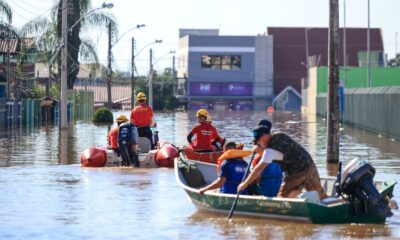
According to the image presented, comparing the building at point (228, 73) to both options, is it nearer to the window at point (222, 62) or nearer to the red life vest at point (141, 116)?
the window at point (222, 62)

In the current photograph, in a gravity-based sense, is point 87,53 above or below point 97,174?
above

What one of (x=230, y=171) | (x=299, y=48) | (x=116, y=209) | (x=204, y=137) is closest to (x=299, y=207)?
(x=230, y=171)

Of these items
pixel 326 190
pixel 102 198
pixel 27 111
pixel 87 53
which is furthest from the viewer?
pixel 87 53

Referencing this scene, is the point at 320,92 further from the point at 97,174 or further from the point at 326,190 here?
the point at 326,190

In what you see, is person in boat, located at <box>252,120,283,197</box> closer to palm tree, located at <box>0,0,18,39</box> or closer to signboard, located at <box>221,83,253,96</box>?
palm tree, located at <box>0,0,18,39</box>

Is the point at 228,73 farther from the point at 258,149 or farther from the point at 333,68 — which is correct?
the point at 258,149

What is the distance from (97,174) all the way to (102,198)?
4.55 meters

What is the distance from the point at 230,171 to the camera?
51.8 ft

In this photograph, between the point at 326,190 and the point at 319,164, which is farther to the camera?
the point at 319,164

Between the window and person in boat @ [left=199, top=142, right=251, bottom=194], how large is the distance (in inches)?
4300

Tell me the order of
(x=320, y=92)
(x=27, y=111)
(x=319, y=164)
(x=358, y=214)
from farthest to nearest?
1. (x=320, y=92)
2. (x=27, y=111)
3. (x=319, y=164)
4. (x=358, y=214)

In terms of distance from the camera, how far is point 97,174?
75.5 feet

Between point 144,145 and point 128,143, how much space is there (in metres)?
1.88

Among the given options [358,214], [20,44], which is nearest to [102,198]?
[358,214]
